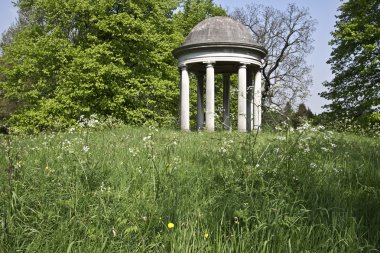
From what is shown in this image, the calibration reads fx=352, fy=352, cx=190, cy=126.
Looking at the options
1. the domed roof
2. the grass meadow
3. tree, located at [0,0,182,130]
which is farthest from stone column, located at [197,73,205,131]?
the grass meadow

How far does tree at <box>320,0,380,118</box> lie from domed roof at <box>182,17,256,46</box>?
27.3ft

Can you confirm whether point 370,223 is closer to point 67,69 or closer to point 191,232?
point 191,232

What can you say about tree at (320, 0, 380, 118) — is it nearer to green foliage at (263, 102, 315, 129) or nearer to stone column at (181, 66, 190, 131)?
stone column at (181, 66, 190, 131)

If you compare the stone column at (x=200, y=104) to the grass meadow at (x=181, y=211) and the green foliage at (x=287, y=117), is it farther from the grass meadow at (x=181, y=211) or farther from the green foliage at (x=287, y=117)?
the grass meadow at (x=181, y=211)

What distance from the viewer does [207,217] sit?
3.48 m

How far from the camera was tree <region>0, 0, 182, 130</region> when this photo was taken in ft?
65.5

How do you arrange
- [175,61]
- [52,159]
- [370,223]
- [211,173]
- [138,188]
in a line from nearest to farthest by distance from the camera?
[370,223], [138,188], [211,173], [52,159], [175,61]

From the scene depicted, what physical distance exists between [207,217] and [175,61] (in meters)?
23.6

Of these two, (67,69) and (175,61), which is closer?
(67,69)

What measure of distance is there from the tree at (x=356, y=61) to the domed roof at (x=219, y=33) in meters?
8.32

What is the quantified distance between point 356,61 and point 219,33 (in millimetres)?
10769

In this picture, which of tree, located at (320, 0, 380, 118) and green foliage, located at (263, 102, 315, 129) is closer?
green foliage, located at (263, 102, 315, 129)

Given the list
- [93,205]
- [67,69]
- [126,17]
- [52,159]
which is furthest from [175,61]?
[93,205]

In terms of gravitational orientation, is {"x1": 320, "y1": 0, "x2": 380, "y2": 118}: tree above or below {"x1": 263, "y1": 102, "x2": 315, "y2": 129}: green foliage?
above
